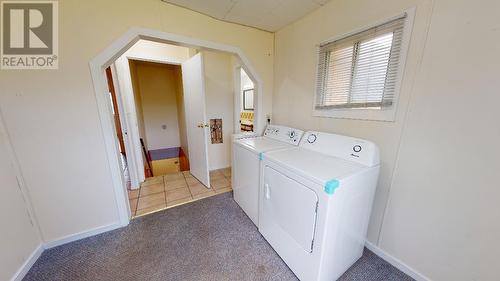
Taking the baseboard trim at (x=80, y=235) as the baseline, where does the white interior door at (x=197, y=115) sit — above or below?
above

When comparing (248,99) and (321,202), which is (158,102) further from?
(321,202)

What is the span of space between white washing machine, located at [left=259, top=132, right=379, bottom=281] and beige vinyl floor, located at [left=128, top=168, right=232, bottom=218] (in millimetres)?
1280

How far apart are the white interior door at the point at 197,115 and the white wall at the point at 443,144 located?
1.83m

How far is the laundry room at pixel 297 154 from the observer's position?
1.03 meters

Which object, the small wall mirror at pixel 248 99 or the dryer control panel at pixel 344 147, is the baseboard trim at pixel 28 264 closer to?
the dryer control panel at pixel 344 147

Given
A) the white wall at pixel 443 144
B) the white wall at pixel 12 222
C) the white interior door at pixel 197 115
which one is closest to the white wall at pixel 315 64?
the white wall at pixel 443 144

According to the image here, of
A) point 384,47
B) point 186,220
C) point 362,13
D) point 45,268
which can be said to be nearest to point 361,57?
point 384,47

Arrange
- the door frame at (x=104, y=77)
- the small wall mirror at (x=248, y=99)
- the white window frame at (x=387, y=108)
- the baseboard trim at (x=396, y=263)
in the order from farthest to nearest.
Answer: the small wall mirror at (x=248, y=99)
the door frame at (x=104, y=77)
the baseboard trim at (x=396, y=263)
the white window frame at (x=387, y=108)

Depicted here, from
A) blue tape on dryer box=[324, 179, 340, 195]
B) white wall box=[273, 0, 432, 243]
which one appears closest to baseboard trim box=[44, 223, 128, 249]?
blue tape on dryer box=[324, 179, 340, 195]

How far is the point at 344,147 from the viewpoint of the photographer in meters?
1.42

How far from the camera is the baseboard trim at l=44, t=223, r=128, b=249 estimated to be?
1.58 m

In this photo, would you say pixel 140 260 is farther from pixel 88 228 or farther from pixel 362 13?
pixel 362 13

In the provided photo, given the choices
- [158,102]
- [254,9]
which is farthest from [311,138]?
[158,102]

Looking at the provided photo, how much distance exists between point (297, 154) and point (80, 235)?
2284 mm
